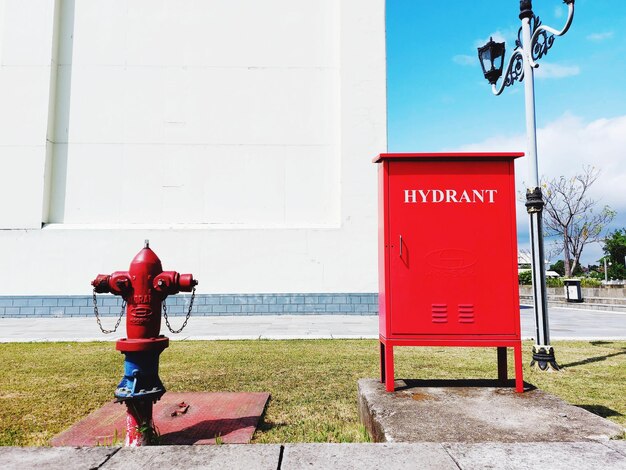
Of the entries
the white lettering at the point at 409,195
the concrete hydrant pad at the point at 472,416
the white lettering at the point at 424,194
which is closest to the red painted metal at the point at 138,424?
the concrete hydrant pad at the point at 472,416

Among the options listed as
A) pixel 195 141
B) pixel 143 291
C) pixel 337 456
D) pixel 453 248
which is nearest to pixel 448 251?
pixel 453 248

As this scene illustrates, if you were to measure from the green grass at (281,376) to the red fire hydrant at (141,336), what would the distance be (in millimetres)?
728

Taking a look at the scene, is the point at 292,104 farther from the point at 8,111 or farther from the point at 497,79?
the point at 8,111

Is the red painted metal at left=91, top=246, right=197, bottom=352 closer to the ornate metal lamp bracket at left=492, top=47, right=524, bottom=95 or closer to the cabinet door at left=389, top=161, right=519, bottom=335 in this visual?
the cabinet door at left=389, top=161, right=519, bottom=335

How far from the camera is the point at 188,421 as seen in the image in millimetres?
3357

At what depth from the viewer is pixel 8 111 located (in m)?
13.8

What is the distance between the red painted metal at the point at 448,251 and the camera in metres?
3.29

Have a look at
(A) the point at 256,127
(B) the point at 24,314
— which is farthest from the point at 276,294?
(B) the point at 24,314

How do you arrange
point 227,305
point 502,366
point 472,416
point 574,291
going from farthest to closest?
point 574,291 < point 227,305 < point 502,366 < point 472,416

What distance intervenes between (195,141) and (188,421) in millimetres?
11931

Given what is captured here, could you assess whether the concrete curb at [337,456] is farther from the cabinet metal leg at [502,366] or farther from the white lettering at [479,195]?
the white lettering at [479,195]

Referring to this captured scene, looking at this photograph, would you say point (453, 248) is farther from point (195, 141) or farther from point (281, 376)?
point (195, 141)

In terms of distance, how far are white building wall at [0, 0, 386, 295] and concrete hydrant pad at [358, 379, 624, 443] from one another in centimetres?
1049

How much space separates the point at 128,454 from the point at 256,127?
1294cm
